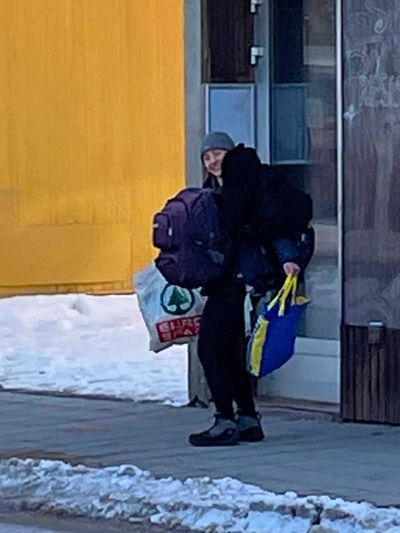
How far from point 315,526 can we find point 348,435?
8.34 feet

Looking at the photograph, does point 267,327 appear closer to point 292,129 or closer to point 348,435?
point 348,435

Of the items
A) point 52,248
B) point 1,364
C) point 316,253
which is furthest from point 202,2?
point 52,248

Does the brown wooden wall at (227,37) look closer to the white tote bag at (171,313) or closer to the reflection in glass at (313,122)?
the reflection in glass at (313,122)

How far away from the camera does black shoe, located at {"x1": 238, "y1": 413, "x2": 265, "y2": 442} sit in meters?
9.16

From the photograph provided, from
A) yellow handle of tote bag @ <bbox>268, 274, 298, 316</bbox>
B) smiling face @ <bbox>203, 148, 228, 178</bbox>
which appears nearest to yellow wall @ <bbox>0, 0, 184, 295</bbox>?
smiling face @ <bbox>203, 148, 228, 178</bbox>

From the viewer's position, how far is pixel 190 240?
8914mm

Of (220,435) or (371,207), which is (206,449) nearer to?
(220,435)

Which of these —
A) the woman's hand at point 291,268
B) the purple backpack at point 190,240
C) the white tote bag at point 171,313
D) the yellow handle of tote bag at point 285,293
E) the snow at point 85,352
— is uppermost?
the purple backpack at point 190,240

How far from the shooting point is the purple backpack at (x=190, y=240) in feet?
29.0

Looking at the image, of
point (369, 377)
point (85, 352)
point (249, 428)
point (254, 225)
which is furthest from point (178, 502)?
point (85, 352)

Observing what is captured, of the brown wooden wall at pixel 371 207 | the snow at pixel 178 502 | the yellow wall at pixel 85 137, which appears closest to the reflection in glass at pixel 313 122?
the brown wooden wall at pixel 371 207

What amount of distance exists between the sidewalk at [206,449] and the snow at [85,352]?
2.70 feet

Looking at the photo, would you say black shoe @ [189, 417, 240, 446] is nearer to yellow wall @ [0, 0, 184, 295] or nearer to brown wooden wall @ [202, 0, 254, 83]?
brown wooden wall @ [202, 0, 254, 83]

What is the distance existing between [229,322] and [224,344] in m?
0.13
